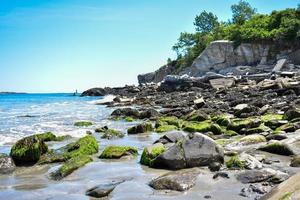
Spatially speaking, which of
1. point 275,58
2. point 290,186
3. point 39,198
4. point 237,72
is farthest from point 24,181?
point 275,58

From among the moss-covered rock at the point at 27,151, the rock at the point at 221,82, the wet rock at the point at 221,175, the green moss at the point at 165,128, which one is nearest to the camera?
the wet rock at the point at 221,175

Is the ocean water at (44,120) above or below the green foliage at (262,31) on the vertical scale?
below

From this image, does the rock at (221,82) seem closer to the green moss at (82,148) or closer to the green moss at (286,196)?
the green moss at (82,148)

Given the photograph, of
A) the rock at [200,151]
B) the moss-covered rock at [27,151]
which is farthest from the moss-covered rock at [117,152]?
the rock at [200,151]

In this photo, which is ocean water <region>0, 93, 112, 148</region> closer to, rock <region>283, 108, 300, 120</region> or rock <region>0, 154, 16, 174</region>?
rock <region>0, 154, 16, 174</region>

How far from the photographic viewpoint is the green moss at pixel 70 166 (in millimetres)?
8789

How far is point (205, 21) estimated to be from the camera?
4579 inches

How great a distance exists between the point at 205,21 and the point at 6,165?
364 feet

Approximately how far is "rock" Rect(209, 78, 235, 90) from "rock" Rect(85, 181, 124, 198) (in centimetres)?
3715

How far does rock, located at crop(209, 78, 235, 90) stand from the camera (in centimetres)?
4426

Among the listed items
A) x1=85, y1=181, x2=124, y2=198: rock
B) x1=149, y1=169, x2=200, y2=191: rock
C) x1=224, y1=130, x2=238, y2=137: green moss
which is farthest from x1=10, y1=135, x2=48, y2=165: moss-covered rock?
x1=224, y1=130, x2=238, y2=137: green moss

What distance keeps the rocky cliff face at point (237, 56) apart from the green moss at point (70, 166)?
54.6 meters

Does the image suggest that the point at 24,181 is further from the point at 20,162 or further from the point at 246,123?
the point at 246,123

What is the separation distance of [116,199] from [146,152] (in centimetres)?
310
